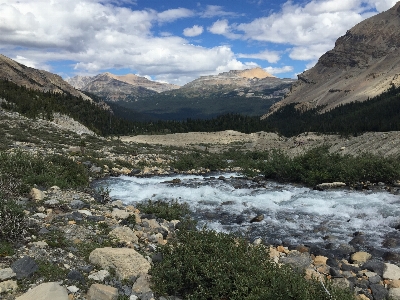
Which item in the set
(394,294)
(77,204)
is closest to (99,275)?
(77,204)

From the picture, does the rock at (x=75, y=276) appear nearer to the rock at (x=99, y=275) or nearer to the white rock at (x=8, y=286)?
the rock at (x=99, y=275)

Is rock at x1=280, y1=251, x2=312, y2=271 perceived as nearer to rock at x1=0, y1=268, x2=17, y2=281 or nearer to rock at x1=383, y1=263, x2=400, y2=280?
rock at x1=383, y1=263, x2=400, y2=280

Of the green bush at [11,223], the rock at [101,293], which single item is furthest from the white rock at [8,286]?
the green bush at [11,223]

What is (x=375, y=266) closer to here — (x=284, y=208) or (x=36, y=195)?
(x=284, y=208)

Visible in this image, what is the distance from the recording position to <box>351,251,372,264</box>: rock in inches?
452

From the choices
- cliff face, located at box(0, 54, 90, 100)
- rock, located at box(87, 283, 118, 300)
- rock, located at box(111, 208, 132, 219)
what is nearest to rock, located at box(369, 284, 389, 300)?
rock, located at box(87, 283, 118, 300)

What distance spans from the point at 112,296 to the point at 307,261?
22.7 feet

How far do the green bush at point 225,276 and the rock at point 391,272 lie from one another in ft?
11.5

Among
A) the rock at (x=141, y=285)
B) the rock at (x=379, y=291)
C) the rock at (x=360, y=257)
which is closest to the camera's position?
the rock at (x=141, y=285)

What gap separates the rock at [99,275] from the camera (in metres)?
7.88

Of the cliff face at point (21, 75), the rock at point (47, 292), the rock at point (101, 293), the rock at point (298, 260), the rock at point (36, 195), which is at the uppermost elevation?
the cliff face at point (21, 75)

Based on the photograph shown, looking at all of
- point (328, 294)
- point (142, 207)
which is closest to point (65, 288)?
point (328, 294)

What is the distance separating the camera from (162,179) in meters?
29.4

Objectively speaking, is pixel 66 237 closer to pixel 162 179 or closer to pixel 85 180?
pixel 85 180
